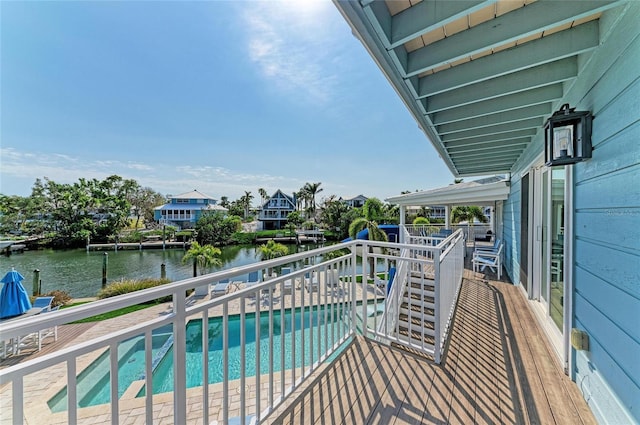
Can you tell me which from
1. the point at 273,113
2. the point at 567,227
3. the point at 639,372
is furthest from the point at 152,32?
the point at 639,372

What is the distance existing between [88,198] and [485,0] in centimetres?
3539

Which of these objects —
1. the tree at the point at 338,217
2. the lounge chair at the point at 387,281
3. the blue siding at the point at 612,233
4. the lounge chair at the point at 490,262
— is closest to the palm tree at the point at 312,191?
the tree at the point at 338,217

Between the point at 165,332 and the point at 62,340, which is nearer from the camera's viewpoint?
the point at 62,340

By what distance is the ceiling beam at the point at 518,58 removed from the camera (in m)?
1.74

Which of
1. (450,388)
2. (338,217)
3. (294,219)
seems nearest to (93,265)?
(294,219)

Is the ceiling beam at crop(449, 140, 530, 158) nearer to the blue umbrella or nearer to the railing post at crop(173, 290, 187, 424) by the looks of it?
the railing post at crop(173, 290, 187, 424)

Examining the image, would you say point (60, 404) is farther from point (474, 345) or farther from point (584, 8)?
point (584, 8)

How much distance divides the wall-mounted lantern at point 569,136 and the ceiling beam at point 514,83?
336mm

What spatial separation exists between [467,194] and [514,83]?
5975 millimetres

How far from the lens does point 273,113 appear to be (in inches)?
516

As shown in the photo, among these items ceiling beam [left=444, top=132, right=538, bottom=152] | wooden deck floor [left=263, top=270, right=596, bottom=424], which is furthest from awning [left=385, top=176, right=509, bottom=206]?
wooden deck floor [left=263, top=270, right=596, bottom=424]

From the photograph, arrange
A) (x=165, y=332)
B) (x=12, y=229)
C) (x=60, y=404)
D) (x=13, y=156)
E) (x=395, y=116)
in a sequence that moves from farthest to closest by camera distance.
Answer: (x=12, y=229) → (x=13, y=156) → (x=395, y=116) → (x=165, y=332) → (x=60, y=404)

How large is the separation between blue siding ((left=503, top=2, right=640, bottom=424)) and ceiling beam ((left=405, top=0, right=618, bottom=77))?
235mm

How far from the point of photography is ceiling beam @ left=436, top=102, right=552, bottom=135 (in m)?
2.77
